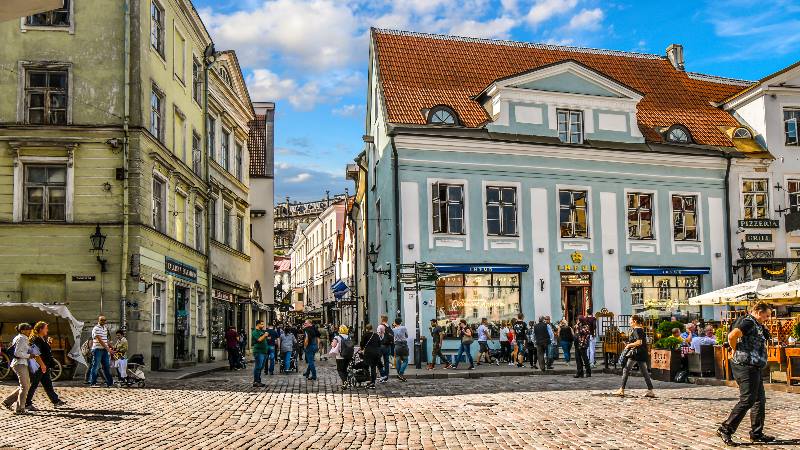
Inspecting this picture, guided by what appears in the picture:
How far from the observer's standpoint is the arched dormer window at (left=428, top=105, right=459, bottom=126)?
105ft

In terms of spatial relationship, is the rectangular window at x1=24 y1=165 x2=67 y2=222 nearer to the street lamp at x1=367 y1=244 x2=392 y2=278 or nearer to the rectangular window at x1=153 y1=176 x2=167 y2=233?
the rectangular window at x1=153 y1=176 x2=167 y2=233

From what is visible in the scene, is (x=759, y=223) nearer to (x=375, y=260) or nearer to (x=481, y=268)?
(x=481, y=268)

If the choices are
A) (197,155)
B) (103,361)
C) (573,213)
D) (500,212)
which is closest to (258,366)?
(103,361)

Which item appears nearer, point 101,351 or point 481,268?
point 101,351

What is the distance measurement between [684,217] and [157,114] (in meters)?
19.9

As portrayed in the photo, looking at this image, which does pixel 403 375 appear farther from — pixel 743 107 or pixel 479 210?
pixel 743 107

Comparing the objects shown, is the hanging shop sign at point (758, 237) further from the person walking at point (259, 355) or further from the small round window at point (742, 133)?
the person walking at point (259, 355)

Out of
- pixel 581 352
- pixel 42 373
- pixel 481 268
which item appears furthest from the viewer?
pixel 481 268

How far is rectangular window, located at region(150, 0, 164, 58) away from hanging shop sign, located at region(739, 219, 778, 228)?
22348 millimetres

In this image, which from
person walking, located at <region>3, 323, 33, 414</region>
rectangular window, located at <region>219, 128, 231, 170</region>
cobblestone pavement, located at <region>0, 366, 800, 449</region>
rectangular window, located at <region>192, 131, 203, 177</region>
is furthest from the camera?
rectangular window, located at <region>219, 128, 231, 170</region>

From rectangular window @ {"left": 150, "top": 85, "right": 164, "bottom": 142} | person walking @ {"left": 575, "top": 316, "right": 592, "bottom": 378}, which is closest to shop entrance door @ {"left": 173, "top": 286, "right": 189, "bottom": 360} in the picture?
rectangular window @ {"left": 150, "top": 85, "right": 164, "bottom": 142}

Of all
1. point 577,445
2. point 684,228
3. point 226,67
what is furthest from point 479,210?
point 577,445

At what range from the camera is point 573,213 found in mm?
33188

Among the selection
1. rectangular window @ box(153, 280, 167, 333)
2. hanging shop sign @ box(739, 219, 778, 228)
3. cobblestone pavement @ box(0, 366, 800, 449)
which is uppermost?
hanging shop sign @ box(739, 219, 778, 228)
